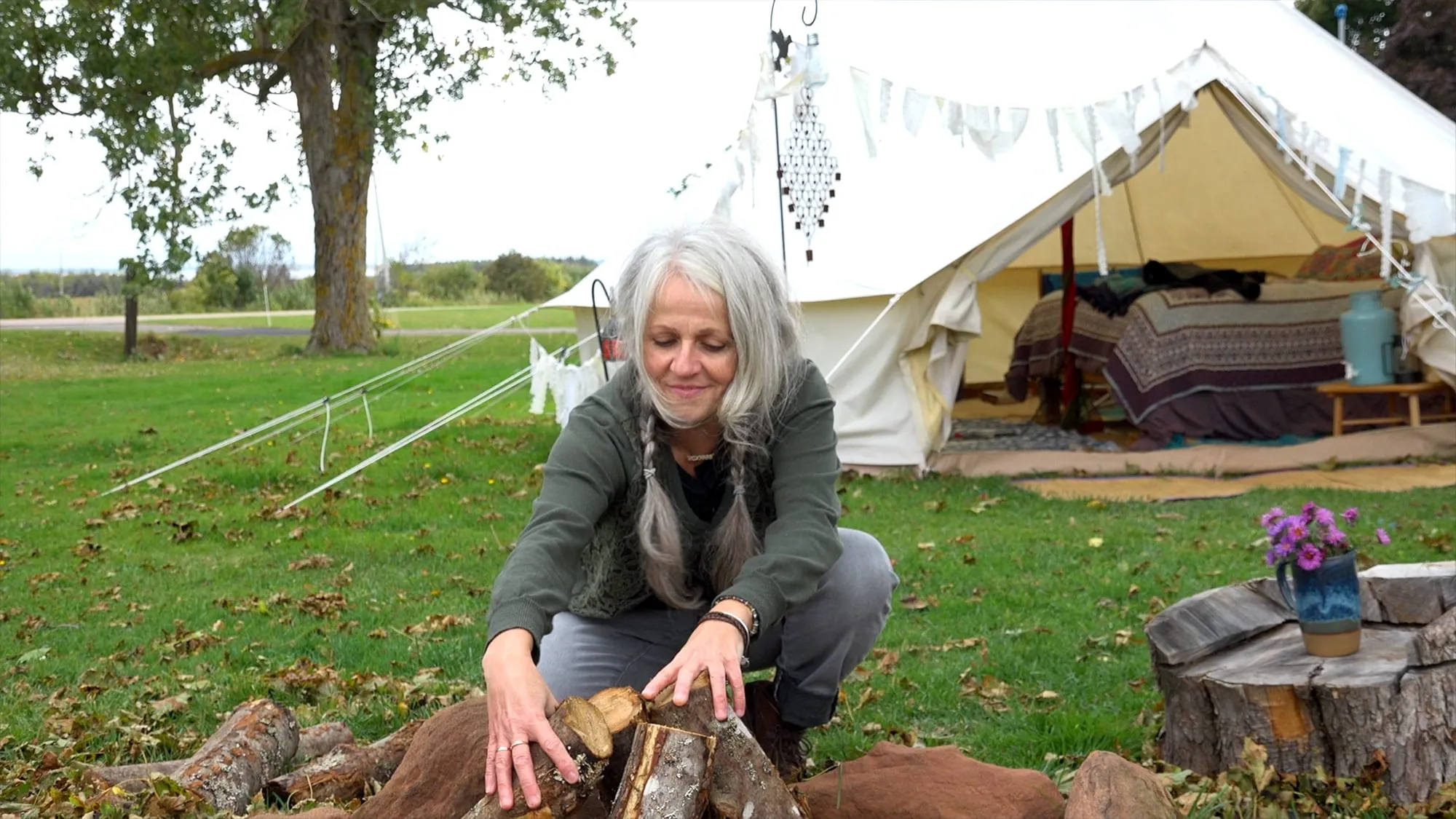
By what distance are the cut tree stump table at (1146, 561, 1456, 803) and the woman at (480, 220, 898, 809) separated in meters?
0.72

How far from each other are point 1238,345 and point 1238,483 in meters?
1.51

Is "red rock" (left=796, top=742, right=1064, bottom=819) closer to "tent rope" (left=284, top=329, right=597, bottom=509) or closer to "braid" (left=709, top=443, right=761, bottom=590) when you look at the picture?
"braid" (left=709, top=443, right=761, bottom=590)

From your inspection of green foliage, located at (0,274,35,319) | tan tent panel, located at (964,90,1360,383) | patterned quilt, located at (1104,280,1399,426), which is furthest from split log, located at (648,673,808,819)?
green foliage, located at (0,274,35,319)

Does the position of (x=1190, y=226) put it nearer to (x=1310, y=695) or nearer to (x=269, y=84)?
(x=1310, y=695)

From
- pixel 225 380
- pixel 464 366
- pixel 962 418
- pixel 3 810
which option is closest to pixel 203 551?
pixel 3 810

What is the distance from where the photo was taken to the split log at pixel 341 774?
2646 millimetres

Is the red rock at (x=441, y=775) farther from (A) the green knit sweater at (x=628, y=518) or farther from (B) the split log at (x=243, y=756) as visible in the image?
(B) the split log at (x=243, y=756)

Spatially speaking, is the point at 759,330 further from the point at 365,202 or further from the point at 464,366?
the point at 365,202

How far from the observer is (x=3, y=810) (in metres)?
2.57

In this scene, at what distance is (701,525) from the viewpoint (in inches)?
95.7

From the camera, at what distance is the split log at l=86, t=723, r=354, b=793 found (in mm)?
2600

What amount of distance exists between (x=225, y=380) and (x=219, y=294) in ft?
64.4

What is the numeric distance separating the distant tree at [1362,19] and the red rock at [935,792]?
1862 centimetres

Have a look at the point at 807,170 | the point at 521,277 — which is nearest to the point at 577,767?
the point at 807,170
